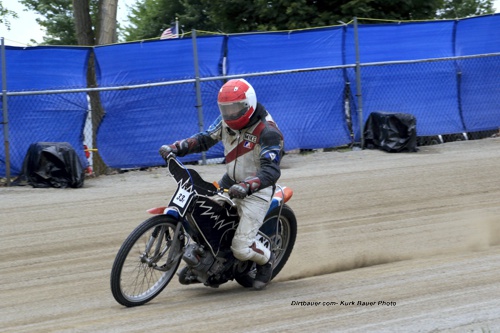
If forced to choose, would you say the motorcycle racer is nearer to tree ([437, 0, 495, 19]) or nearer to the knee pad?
the knee pad

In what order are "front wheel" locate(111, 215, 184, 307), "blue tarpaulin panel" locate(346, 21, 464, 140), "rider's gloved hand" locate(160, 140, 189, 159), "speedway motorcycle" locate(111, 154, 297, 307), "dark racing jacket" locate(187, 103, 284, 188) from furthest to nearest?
"blue tarpaulin panel" locate(346, 21, 464, 140) → "rider's gloved hand" locate(160, 140, 189, 159) → "dark racing jacket" locate(187, 103, 284, 188) → "speedway motorcycle" locate(111, 154, 297, 307) → "front wheel" locate(111, 215, 184, 307)

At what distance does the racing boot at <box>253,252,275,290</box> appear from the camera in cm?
764

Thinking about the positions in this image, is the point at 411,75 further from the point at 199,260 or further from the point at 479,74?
the point at 199,260

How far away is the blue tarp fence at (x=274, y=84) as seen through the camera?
14453 mm

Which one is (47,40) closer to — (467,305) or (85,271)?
(85,271)

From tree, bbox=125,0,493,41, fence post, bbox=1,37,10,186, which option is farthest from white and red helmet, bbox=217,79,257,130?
tree, bbox=125,0,493,41

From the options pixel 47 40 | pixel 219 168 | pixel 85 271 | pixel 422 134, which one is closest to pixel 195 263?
pixel 85 271

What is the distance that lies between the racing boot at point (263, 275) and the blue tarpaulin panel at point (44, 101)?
732 centimetres

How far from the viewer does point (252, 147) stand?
7.38 metres

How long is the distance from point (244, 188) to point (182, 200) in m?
0.53

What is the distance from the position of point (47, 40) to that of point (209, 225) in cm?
3349

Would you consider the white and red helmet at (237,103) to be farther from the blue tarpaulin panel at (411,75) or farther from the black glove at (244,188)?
the blue tarpaulin panel at (411,75)

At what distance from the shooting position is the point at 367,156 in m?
16.3

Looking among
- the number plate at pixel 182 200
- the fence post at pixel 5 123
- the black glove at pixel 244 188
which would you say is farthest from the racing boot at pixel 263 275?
the fence post at pixel 5 123
